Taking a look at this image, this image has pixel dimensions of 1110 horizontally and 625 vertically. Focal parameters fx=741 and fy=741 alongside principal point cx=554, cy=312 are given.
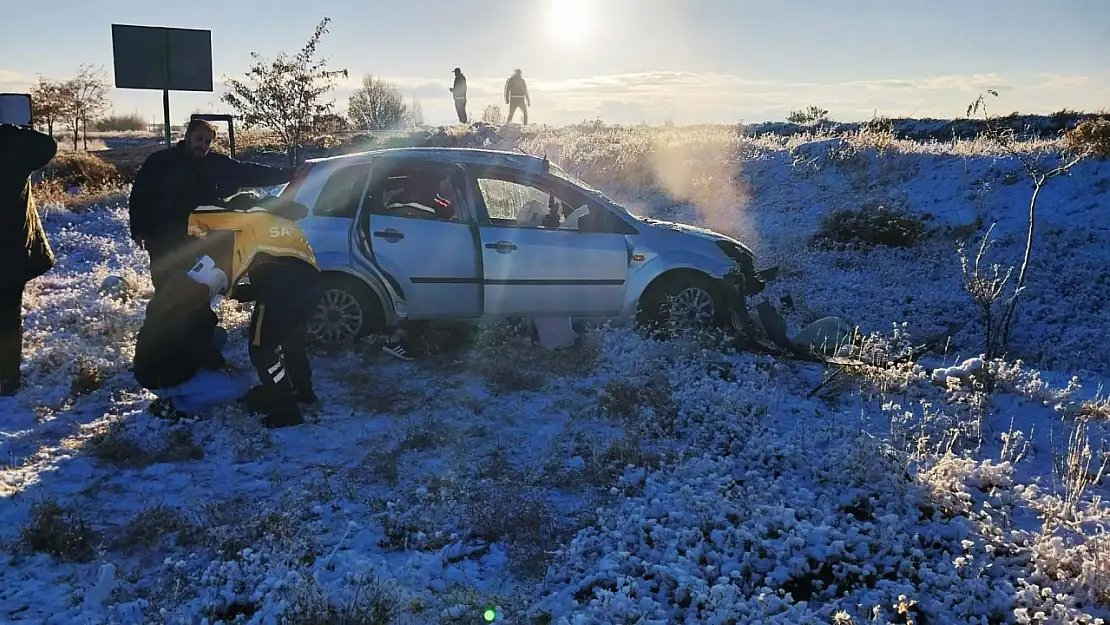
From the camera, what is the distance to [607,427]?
5230mm

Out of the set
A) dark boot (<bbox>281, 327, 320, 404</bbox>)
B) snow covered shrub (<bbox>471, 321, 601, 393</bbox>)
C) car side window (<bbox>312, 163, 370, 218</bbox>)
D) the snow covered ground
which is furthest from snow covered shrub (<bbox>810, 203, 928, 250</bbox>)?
dark boot (<bbox>281, 327, 320, 404</bbox>)

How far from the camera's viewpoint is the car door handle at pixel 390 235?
6.24m

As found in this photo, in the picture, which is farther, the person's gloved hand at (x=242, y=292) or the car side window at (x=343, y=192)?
the car side window at (x=343, y=192)

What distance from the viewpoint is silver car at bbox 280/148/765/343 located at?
6.26 metres

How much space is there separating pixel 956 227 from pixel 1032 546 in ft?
29.4

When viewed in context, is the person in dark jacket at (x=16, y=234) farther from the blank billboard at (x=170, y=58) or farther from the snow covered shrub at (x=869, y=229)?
the blank billboard at (x=170, y=58)

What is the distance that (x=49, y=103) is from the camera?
31.2m

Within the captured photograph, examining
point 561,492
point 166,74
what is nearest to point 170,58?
point 166,74

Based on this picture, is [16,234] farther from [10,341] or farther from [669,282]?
[669,282]

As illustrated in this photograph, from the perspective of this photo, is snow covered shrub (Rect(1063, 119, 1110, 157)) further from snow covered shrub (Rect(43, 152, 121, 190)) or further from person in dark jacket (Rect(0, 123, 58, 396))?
snow covered shrub (Rect(43, 152, 121, 190))

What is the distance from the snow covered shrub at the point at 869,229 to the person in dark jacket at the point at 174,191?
9.01m

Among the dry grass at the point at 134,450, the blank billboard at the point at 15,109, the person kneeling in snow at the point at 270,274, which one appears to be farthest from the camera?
the blank billboard at the point at 15,109

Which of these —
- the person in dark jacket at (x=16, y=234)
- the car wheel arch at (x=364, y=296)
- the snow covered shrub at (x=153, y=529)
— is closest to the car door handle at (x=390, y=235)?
the car wheel arch at (x=364, y=296)

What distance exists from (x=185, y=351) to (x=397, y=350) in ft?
6.13
